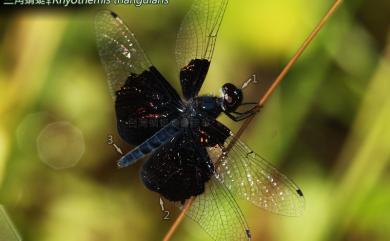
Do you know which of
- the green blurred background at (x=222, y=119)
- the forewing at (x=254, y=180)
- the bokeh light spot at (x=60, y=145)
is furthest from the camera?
the bokeh light spot at (x=60, y=145)

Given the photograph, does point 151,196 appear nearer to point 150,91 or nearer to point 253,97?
point 150,91

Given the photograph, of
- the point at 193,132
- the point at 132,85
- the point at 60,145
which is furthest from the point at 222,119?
the point at 60,145

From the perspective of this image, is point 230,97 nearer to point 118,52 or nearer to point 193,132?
point 193,132

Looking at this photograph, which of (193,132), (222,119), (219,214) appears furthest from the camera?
(222,119)

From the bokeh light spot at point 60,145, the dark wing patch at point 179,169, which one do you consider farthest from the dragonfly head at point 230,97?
the bokeh light spot at point 60,145

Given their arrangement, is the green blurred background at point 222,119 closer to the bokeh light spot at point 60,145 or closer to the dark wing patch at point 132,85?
the bokeh light spot at point 60,145

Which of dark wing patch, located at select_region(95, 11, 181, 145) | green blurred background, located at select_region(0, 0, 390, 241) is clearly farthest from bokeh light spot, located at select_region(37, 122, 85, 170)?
dark wing patch, located at select_region(95, 11, 181, 145)

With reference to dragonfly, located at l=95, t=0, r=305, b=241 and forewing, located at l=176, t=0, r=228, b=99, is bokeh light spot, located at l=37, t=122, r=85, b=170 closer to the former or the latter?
dragonfly, located at l=95, t=0, r=305, b=241

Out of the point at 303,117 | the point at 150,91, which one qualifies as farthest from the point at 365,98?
the point at 150,91
